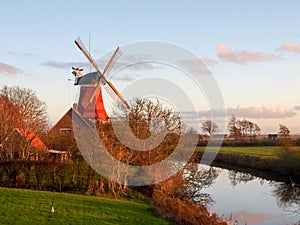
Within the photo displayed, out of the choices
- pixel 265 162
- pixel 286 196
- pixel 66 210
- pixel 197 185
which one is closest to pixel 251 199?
pixel 286 196

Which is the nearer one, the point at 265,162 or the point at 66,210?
the point at 66,210

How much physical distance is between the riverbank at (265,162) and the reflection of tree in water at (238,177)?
0.81m

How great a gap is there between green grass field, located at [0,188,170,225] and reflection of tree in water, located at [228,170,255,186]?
17.8 meters

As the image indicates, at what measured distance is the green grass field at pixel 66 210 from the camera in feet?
41.4

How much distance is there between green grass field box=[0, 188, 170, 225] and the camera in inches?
496

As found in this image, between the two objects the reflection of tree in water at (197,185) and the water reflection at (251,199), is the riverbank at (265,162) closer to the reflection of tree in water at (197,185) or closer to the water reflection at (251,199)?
the reflection of tree in water at (197,185)

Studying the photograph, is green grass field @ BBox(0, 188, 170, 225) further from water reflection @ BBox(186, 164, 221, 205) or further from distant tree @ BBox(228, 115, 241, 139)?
distant tree @ BBox(228, 115, 241, 139)

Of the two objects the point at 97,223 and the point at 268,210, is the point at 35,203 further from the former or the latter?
the point at 268,210

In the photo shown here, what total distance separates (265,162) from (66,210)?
26018mm

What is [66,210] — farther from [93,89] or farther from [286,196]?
[93,89]

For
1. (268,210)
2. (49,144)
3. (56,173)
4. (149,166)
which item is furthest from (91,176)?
(49,144)

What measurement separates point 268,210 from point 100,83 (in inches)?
949

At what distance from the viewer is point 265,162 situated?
36781 millimetres

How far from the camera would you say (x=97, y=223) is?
1251 cm
